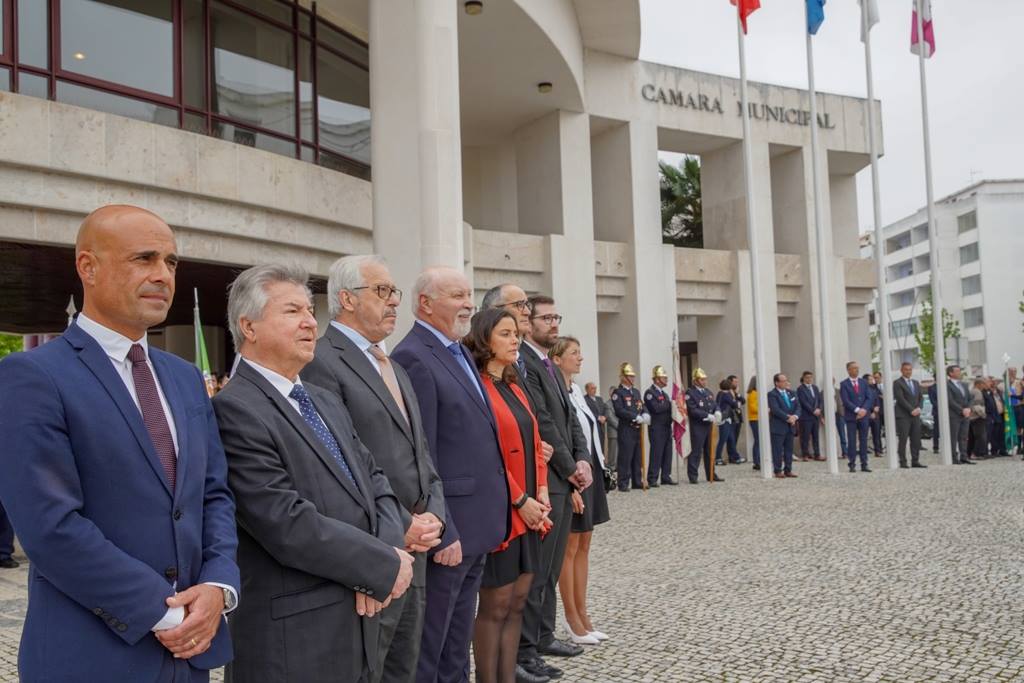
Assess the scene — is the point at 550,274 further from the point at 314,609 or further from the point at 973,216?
the point at 973,216

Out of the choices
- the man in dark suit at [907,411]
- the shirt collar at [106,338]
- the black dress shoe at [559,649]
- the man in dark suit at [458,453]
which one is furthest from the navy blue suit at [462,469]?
the man in dark suit at [907,411]

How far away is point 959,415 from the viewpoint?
19125 millimetres

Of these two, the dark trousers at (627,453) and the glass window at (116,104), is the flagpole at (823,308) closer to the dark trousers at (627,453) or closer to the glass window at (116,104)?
the dark trousers at (627,453)

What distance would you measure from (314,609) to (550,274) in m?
17.3

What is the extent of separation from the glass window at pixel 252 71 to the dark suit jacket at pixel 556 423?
8.66 metres

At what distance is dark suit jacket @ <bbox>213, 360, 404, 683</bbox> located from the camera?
2656 mm

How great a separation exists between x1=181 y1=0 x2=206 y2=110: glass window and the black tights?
9.58 meters

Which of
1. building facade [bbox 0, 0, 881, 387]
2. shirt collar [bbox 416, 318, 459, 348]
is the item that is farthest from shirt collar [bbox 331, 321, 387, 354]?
building facade [bbox 0, 0, 881, 387]

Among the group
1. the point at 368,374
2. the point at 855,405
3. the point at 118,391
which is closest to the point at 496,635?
the point at 368,374

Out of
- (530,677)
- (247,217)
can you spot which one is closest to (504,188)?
(247,217)

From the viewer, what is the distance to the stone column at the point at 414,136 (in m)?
12.0

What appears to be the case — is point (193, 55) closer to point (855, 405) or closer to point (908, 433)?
point (855, 405)

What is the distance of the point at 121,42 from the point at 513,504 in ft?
31.4

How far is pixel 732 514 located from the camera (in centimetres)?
1142
